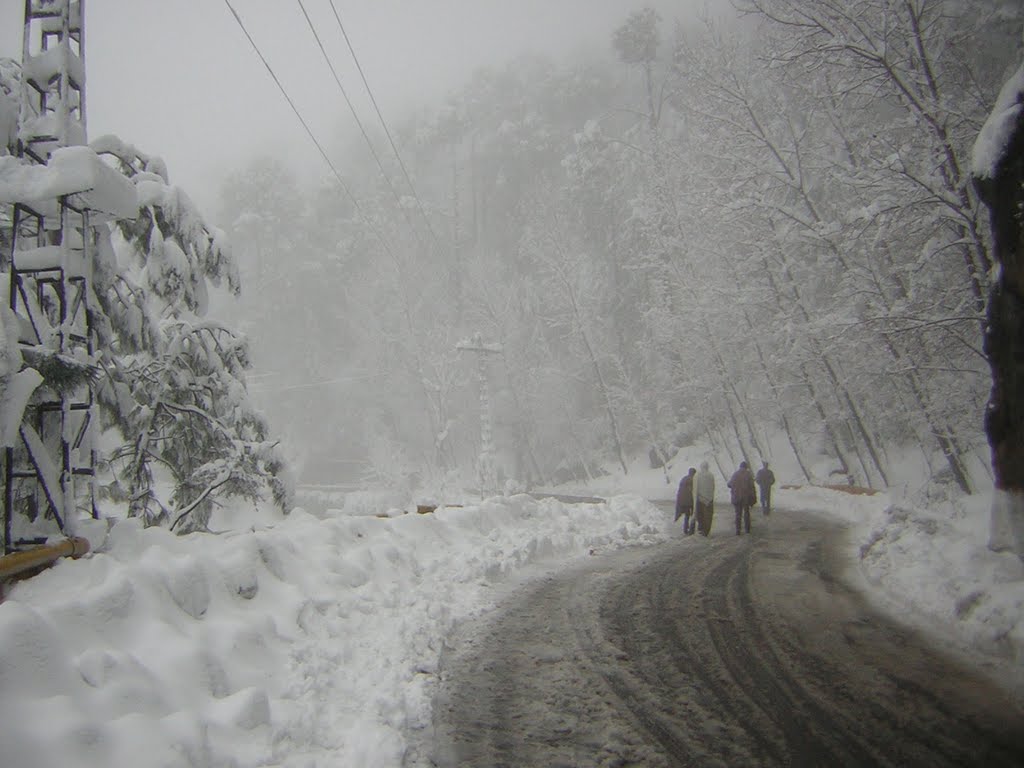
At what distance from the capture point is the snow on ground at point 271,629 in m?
3.10

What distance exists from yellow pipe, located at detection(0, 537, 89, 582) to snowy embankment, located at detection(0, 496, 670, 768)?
14 cm

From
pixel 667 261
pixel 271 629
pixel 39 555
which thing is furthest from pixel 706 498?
pixel 667 261

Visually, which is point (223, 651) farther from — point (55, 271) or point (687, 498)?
point (687, 498)

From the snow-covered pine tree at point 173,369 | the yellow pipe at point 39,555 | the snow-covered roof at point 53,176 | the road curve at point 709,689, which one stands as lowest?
the road curve at point 709,689

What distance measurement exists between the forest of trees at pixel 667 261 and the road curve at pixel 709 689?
8464 millimetres

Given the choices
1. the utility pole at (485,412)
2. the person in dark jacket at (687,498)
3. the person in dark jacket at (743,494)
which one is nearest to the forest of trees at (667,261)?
the person in dark jacket at (743,494)

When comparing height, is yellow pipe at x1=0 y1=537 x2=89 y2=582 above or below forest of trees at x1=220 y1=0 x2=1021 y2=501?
below

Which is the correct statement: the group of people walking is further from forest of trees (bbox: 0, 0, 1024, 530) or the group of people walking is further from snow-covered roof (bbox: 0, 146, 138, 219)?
snow-covered roof (bbox: 0, 146, 138, 219)

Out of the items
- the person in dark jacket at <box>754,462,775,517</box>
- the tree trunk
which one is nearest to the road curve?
the tree trunk

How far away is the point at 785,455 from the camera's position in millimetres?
26859

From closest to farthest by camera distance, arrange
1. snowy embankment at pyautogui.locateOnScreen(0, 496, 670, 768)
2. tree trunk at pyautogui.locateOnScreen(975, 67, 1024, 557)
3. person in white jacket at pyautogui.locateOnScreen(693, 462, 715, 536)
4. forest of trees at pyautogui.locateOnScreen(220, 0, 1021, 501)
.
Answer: snowy embankment at pyautogui.locateOnScreen(0, 496, 670, 768), tree trunk at pyautogui.locateOnScreen(975, 67, 1024, 557), forest of trees at pyautogui.locateOnScreen(220, 0, 1021, 501), person in white jacket at pyautogui.locateOnScreen(693, 462, 715, 536)

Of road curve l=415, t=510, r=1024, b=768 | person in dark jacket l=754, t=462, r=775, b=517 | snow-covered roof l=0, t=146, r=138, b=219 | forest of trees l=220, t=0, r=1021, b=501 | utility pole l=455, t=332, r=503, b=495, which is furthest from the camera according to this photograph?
utility pole l=455, t=332, r=503, b=495

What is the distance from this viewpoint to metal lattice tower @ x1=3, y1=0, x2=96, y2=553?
189 inches

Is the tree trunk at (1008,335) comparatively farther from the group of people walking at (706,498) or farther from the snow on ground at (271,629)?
the group of people walking at (706,498)
